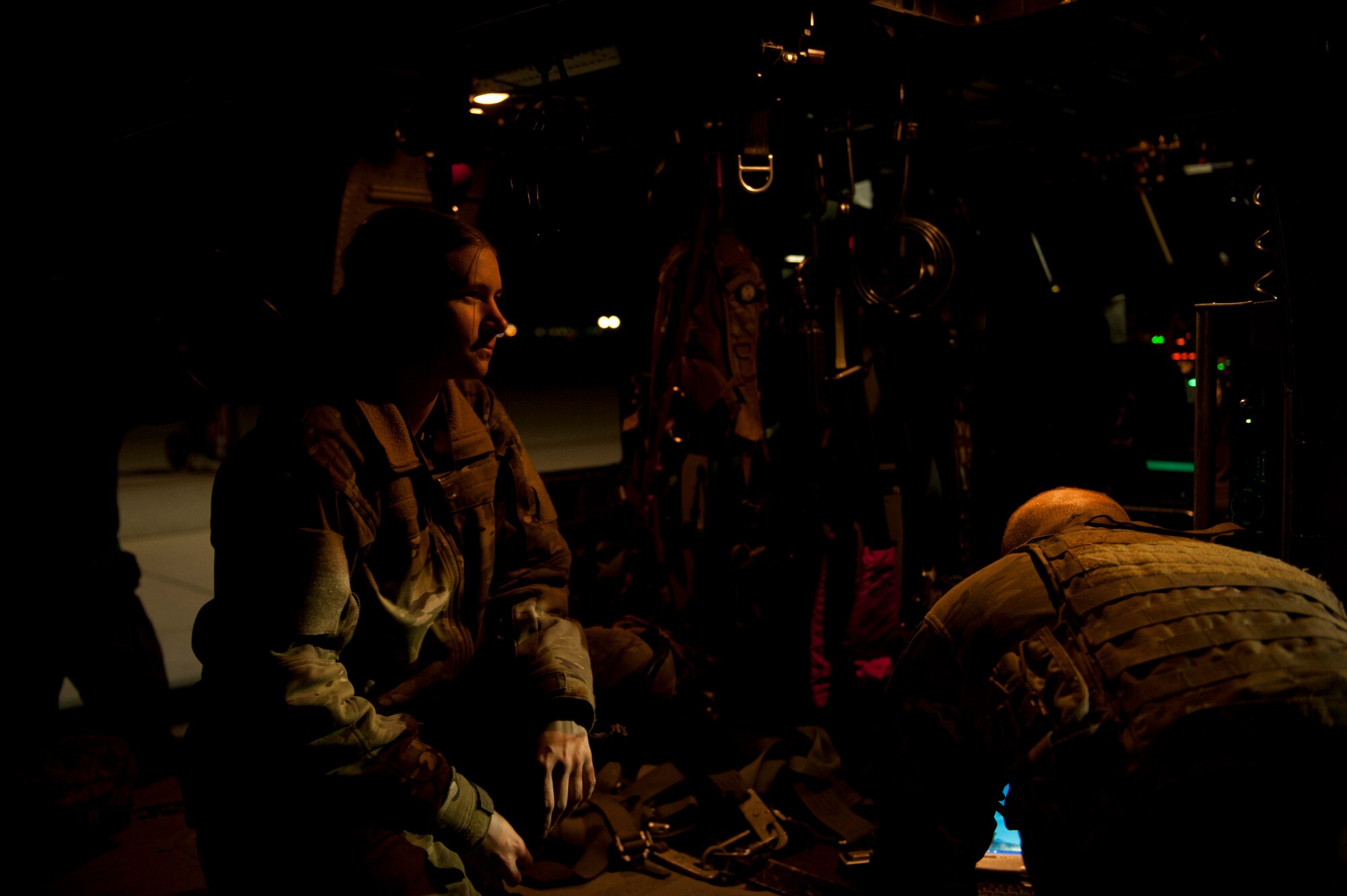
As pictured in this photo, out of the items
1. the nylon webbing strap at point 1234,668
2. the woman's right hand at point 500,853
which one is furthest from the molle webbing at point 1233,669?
the woman's right hand at point 500,853

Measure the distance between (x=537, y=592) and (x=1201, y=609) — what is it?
1600 mm

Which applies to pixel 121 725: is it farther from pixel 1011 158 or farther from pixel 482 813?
pixel 1011 158

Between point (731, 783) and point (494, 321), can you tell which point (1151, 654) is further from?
point (731, 783)

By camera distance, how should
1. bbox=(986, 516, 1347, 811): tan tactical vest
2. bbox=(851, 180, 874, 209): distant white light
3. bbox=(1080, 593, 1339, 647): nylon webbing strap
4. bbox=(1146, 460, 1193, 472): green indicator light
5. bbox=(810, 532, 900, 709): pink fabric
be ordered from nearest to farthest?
bbox=(986, 516, 1347, 811): tan tactical vest < bbox=(1080, 593, 1339, 647): nylon webbing strap < bbox=(810, 532, 900, 709): pink fabric < bbox=(1146, 460, 1193, 472): green indicator light < bbox=(851, 180, 874, 209): distant white light

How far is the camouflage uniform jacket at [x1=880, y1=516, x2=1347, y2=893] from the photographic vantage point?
6.05ft

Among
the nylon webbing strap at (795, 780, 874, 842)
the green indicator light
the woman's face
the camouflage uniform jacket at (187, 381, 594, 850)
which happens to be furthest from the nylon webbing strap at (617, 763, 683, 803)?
the green indicator light

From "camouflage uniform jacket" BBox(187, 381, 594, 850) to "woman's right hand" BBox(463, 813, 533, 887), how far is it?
0.03 meters

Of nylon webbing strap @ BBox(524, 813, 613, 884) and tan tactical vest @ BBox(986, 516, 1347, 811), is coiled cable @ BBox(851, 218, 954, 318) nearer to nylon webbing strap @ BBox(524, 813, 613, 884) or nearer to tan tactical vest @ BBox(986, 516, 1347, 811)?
tan tactical vest @ BBox(986, 516, 1347, 811)

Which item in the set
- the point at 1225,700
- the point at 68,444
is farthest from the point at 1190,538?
the point at 68,444

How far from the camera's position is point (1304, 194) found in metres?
2.29

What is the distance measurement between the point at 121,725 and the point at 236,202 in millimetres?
2669

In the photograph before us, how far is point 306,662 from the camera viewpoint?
1.95 m

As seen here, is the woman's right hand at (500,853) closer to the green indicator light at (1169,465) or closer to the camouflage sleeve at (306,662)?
the camouflage sleeve at (306,662)

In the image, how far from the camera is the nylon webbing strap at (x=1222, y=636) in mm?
1875
